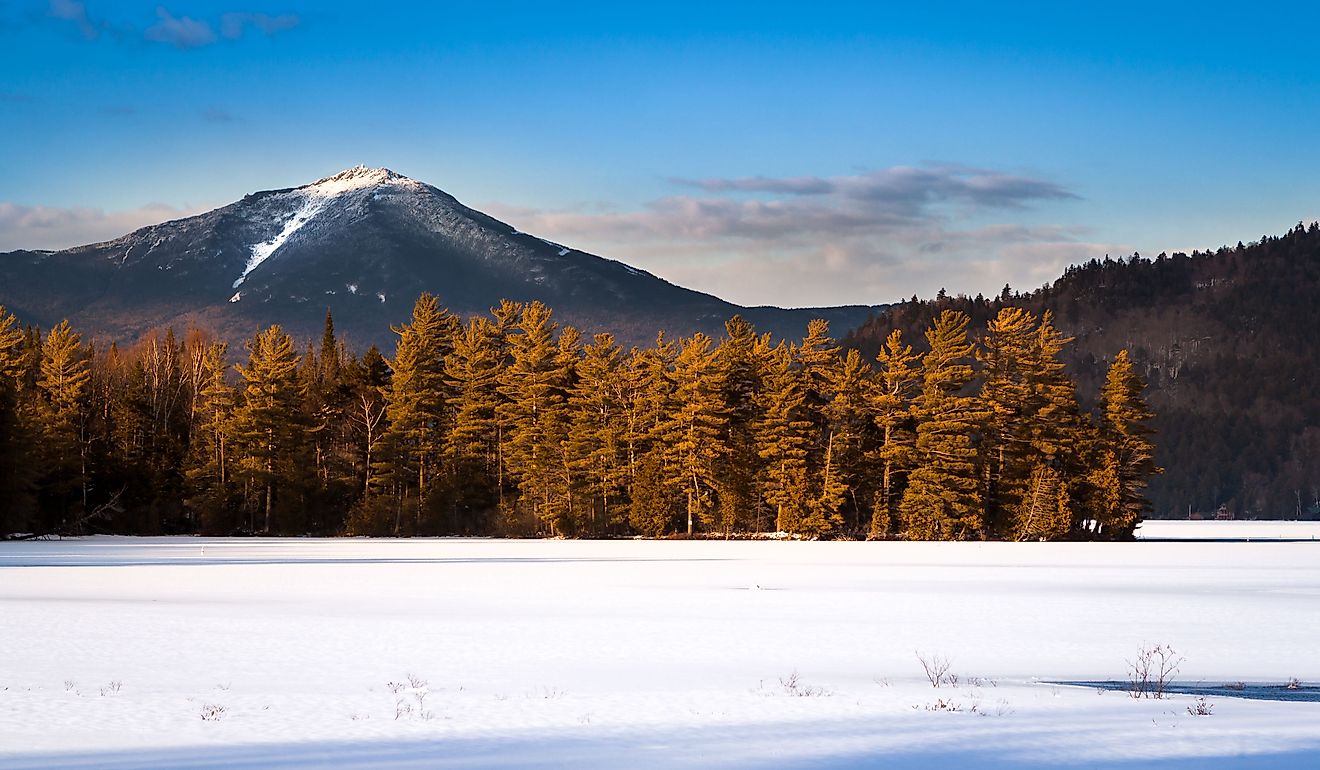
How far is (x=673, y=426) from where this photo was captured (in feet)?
260

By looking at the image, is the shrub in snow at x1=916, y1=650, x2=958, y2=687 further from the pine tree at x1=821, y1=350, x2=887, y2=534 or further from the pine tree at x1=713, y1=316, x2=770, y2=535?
the pine tree at x1=713, y1=316, x2=770, y2=535

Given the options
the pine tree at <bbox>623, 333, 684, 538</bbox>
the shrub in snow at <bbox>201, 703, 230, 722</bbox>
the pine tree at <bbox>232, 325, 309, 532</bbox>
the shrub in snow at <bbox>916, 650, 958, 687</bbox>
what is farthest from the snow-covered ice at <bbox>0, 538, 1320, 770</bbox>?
the pine tree at <bbox>232, 325, 309, 532</bbox>

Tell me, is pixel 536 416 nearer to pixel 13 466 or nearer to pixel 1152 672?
pixel 13 466

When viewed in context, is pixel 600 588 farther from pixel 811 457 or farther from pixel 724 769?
pixel 811 457

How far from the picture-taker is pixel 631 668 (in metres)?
19.3

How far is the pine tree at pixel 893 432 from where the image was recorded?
77312 millimetres

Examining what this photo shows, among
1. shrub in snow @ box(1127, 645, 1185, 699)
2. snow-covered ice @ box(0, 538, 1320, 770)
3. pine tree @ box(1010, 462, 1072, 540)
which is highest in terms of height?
pine tree @ box(1010, 462, 1072, 540)

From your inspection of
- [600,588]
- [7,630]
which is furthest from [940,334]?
[7,630]

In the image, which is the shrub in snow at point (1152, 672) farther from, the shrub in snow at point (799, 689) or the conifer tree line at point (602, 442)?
the conifer tree line at point (602, 442)

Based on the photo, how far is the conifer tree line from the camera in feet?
252

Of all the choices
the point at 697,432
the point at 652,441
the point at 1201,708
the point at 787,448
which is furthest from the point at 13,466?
the point at 1201,708

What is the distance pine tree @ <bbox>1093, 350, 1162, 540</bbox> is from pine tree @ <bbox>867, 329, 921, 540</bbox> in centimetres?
1103

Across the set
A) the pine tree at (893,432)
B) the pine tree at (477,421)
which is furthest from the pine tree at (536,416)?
the pine tree at (893,432)

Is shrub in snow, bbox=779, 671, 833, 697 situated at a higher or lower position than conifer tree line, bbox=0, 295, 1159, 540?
lower
